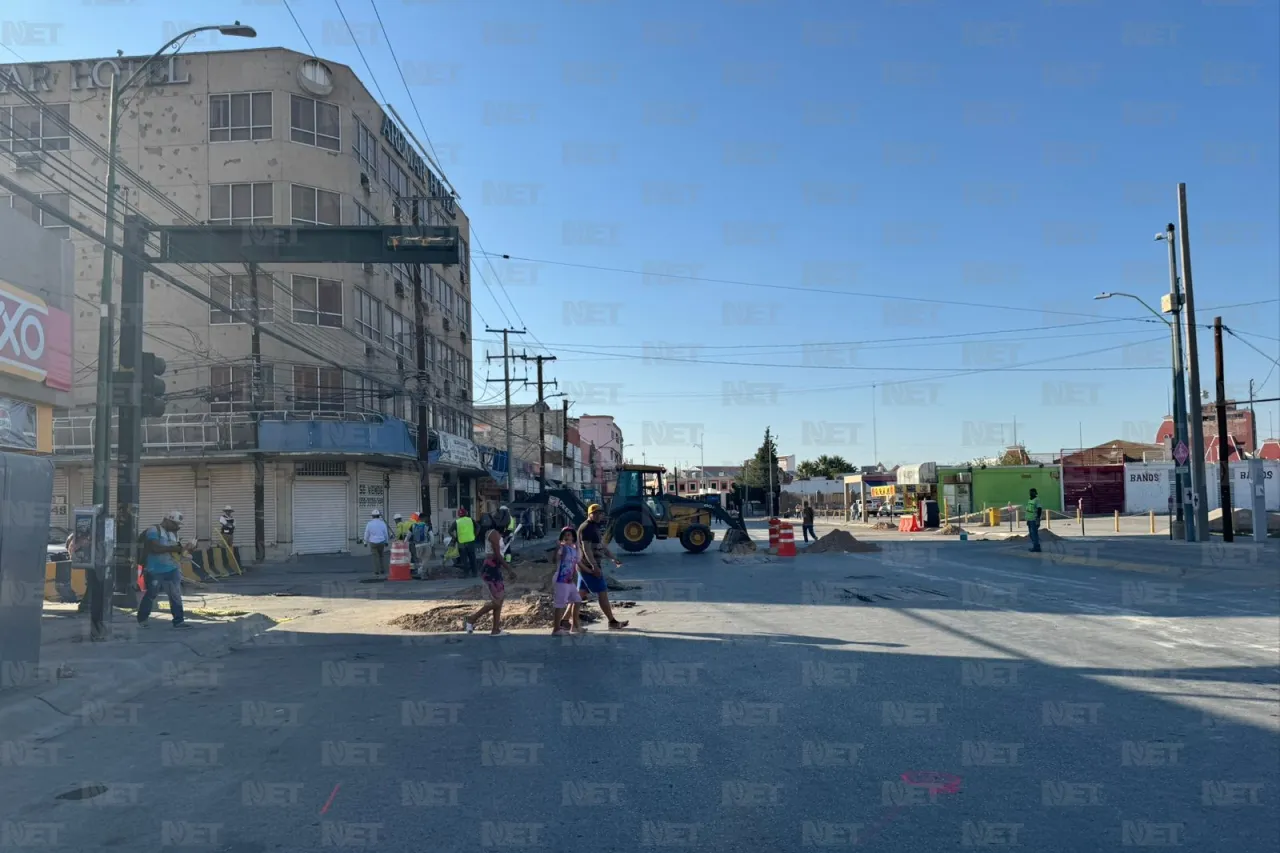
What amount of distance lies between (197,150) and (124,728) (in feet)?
100.0

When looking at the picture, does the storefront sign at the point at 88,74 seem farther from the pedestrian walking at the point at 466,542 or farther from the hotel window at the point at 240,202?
the pedestrian walking at the point at 466,542

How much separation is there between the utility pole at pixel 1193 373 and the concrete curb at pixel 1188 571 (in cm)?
524

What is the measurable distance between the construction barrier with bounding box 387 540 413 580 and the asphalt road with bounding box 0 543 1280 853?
10595mm

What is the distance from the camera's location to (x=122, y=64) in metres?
34.3

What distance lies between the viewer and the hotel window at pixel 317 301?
109ft

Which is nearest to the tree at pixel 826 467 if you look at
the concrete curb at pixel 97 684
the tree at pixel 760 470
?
the tree at pixel 760 470

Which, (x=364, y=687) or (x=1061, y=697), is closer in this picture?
(x=1061, y=697)

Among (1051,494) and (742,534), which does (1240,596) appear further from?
(1051,494)

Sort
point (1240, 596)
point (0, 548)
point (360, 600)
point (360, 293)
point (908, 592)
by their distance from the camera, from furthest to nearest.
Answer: point (360, 293), point (360, 600), point (908, 592), point (1240, 596), point (0, 548)

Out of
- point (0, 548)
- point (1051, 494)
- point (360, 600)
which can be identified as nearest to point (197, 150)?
point (360, 600)

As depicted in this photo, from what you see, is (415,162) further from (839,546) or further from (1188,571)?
(1188,571)

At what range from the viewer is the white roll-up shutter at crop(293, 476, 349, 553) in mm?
32688

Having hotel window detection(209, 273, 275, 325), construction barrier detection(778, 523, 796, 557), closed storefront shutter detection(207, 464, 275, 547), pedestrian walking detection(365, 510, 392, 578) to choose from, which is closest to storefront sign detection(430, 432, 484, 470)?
closed storefront shutter detection(207, 464, 275, 547)

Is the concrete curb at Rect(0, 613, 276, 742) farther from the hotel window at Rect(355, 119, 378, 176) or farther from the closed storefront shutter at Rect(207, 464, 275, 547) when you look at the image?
the hotel window at Rect(355, 119, 378, 176)
